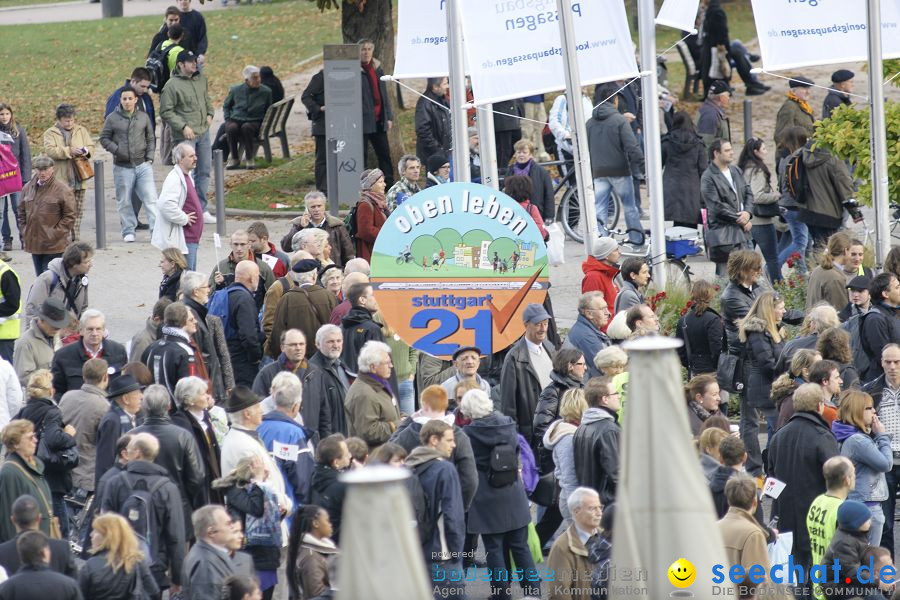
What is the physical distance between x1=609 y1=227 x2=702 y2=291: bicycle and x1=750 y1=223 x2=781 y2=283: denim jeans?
64 centimetres

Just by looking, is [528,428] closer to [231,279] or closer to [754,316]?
[754,316]

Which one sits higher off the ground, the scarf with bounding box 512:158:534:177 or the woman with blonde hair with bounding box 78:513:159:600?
the scarf with bounding box 512:158:534:177

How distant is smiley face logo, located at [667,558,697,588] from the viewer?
5.43 metres

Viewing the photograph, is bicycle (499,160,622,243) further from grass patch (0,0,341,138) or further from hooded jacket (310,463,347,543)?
grass patch (0,0,341,138)

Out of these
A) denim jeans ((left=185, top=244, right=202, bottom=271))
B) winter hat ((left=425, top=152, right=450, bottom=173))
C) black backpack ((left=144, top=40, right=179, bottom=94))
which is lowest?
denim jeans ((left=185, top=244, right=202, bottom=271))

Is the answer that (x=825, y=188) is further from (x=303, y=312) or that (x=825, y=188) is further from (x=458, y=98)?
(x=303, y=312)

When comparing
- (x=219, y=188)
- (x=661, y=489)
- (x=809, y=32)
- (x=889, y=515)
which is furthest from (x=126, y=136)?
(x=661, y=489)

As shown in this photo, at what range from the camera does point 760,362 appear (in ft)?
38.6

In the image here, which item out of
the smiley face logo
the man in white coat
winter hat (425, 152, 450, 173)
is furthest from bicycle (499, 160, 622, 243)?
the smiley face logo

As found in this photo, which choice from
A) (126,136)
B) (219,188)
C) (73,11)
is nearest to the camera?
(126,136)

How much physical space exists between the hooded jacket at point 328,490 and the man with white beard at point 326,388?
1787 millimetres

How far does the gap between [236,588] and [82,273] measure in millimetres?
5989

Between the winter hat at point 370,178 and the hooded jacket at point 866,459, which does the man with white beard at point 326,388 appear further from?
the winter hat at point 370,178

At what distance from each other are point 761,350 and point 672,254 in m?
4.71
